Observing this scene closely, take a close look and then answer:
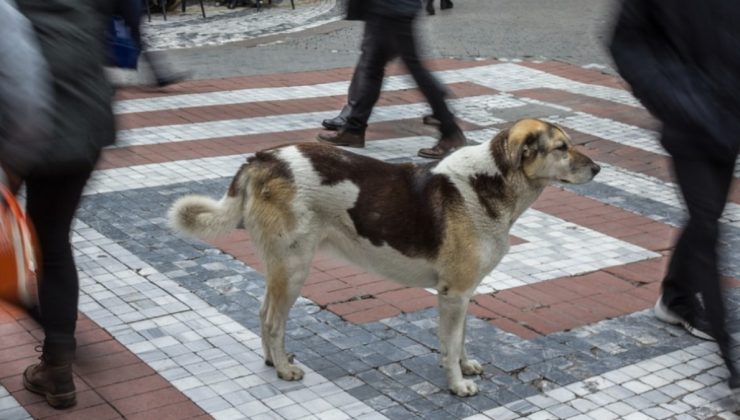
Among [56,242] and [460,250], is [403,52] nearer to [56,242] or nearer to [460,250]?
[460,250]

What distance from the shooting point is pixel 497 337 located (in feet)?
18.1

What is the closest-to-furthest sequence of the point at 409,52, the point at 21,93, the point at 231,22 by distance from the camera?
1. the point at 21,93
2. the point at 409,52
3. the point at 231,22

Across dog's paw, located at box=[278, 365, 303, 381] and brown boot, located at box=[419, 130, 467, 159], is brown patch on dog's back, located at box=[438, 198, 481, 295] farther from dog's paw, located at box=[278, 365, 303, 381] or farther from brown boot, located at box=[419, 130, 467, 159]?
brown boot, located at box=[419, 130, 467, 159]

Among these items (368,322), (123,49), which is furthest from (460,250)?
(123,49)

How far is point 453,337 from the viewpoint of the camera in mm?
4809

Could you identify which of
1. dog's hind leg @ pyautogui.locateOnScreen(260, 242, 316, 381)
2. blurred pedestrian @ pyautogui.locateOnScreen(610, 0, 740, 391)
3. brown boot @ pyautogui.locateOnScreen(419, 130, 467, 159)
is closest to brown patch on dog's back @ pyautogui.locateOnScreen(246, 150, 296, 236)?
dog's hind leg @ pyautogui.locateOnScreen(260, 242, 316, 381)

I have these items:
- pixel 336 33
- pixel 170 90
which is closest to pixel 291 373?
pixel 170 90

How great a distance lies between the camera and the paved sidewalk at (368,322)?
4.79 m

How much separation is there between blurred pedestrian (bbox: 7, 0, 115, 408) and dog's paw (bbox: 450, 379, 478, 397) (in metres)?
1.57

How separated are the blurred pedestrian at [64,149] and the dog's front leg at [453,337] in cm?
152

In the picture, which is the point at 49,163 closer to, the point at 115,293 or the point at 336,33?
the point at 115,293

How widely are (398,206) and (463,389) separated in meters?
0.82

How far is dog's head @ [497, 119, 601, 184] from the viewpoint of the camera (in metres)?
4.75

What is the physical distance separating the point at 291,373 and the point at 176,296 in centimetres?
117
